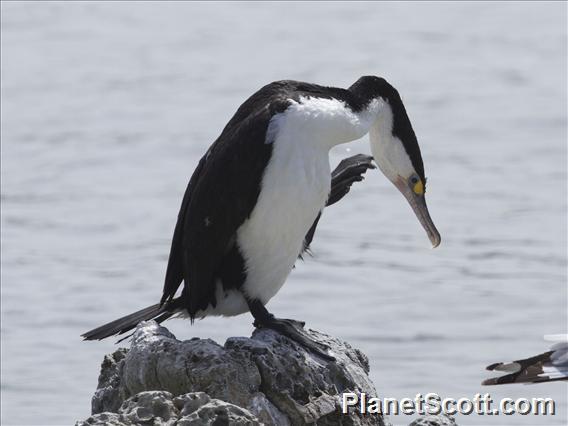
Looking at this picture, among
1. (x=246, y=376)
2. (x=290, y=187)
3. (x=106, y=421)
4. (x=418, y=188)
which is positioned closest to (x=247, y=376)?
(x=246, y=376)

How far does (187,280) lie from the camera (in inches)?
301

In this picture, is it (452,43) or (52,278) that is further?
(452,43)

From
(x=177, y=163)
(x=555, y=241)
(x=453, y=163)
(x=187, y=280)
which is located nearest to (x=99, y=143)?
(x=177, y=163)

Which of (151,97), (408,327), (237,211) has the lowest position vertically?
(408,327)

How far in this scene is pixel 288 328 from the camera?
24.5ft

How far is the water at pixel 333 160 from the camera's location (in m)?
11.5

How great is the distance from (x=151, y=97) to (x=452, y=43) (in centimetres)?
405

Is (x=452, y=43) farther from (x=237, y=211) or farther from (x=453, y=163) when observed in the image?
(x=237, y=211)

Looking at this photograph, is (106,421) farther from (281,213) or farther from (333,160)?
(333,160)

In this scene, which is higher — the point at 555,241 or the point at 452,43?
the point at 452,43

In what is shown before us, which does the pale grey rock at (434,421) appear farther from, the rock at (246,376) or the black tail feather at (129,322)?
the black tail feather at (129,322)

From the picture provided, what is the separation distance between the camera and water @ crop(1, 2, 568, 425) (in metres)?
11.5

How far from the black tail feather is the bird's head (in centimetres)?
135

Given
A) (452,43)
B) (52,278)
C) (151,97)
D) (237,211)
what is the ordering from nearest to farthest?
(237,211) → (52,278) → (151,97) → (452,43)
